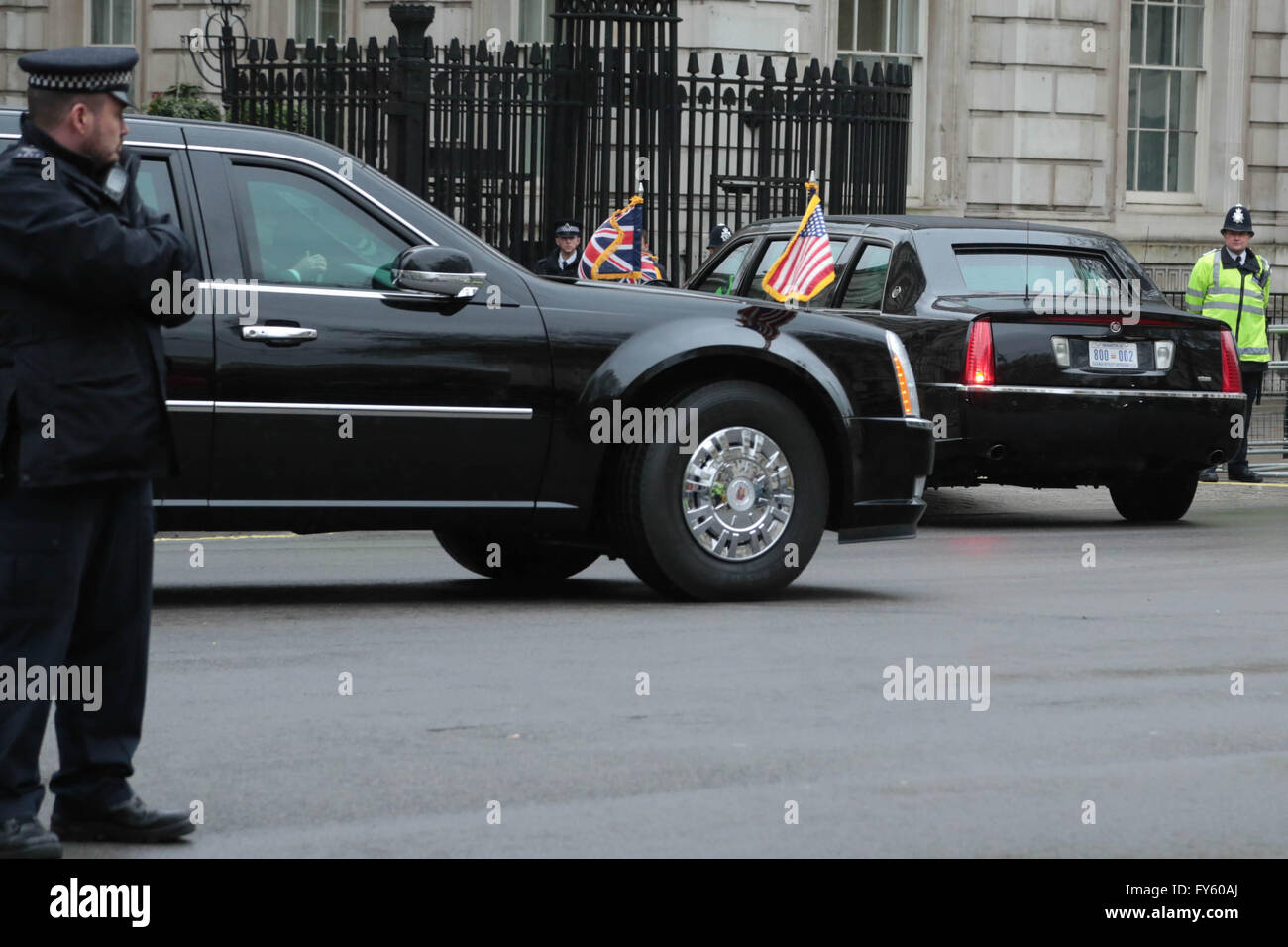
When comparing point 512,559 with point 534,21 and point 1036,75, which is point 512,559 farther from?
point 1036,75

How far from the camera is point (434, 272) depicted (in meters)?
8.87

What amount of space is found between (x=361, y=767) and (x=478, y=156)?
11458mm

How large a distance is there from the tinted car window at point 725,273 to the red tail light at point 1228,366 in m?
2.81

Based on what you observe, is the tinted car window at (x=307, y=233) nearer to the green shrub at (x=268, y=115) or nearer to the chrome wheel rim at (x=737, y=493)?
the chrome wheel rim at (x=737, y=493)

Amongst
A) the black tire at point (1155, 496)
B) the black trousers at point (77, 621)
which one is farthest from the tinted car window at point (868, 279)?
the black trousers at point (77, 621)

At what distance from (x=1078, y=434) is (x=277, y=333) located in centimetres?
583

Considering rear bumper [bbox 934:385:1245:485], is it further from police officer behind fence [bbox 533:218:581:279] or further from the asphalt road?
police officer behind fence [bbox 533:218:581:279]

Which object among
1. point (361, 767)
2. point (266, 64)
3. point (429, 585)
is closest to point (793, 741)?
point (361, 767)

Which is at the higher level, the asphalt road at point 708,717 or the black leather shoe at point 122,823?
the black leather shoe at point 122,823

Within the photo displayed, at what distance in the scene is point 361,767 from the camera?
618 cm

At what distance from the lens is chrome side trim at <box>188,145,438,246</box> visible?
352 inches

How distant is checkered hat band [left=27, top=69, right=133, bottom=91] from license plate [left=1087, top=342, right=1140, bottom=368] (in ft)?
29.3

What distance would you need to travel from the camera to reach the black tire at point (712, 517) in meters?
9.26
